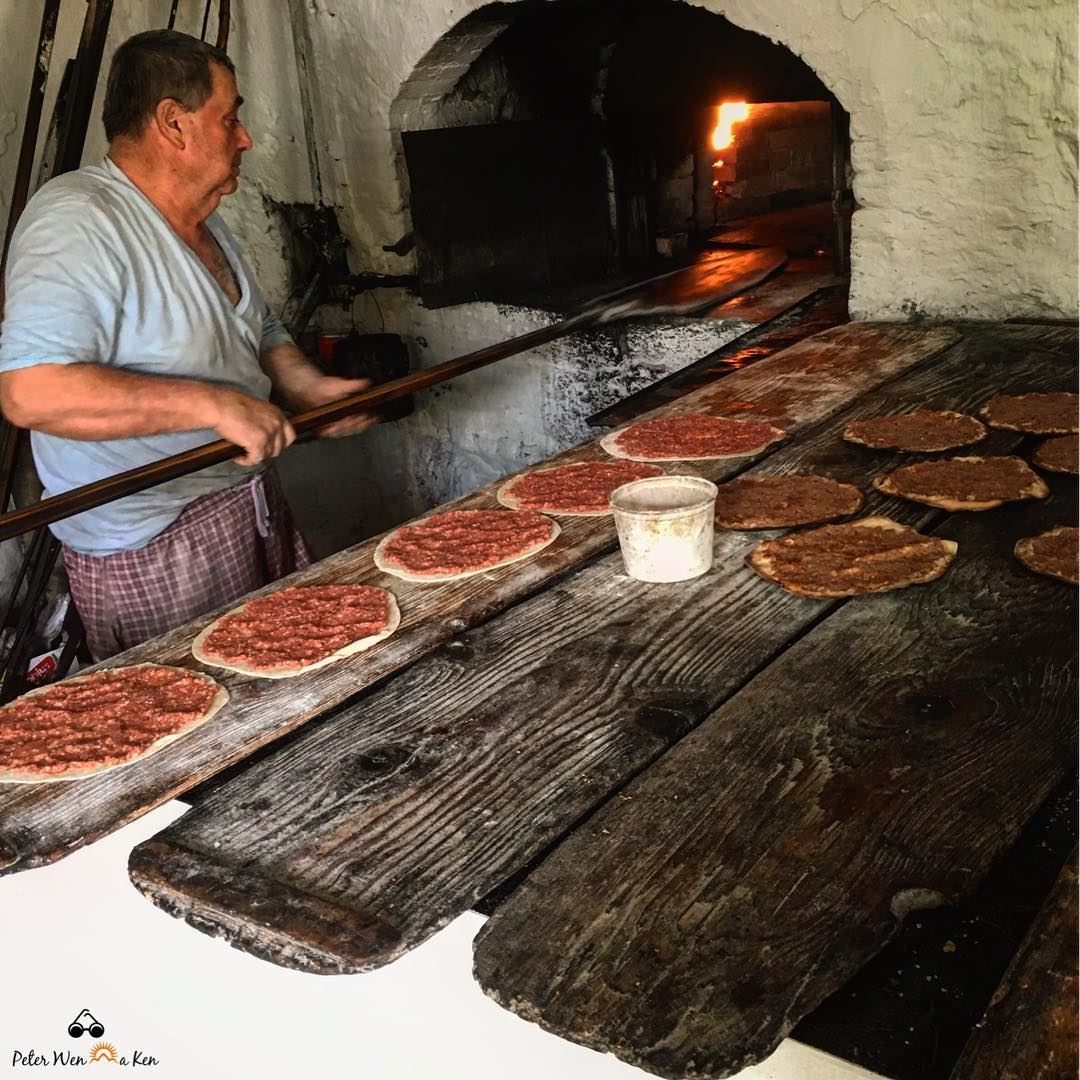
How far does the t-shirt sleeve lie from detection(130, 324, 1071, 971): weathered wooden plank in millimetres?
1185

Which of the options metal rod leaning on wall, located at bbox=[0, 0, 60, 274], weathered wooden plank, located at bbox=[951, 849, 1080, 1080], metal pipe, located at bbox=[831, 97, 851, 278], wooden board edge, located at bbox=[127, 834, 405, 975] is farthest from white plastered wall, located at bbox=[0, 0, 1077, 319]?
wooden board edge, located at bbox=[127, 834, 405, 975]

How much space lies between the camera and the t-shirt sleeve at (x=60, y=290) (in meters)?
2.35

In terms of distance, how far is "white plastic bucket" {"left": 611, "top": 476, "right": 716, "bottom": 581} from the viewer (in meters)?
1.92

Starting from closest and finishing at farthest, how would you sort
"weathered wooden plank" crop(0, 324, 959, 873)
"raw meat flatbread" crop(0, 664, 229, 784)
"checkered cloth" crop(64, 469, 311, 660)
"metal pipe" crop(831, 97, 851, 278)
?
"weathered wooden plank" crop(0, 324, 959, 873), "raw meat flatbread" crop(0, 664, 229, 784), "checkered cloth" crop(64, 469, 311, 660), "metal pipe" crop(831, 97, 851, 278)

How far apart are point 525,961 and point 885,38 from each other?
10.7 feet

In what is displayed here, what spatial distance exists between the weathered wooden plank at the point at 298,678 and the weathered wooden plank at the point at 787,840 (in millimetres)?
536

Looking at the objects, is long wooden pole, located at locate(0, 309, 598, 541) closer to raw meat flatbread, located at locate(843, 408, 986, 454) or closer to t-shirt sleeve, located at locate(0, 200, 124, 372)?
t-shirt sleeve, located at locate(0, 200, 124, 372)

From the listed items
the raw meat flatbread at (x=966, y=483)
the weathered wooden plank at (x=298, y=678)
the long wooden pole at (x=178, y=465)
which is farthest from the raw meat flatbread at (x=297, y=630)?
the raw meat flatbread at (x=966, y=483)

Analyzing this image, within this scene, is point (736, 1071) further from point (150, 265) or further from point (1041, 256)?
point (1041, 256)

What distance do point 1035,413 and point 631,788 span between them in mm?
1748

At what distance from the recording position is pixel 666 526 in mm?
1921

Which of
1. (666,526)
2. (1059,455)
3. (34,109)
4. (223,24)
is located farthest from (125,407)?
(223,24)

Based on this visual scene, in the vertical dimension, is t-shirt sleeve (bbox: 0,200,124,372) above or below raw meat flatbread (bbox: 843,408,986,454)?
above

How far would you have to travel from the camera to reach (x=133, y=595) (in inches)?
109
